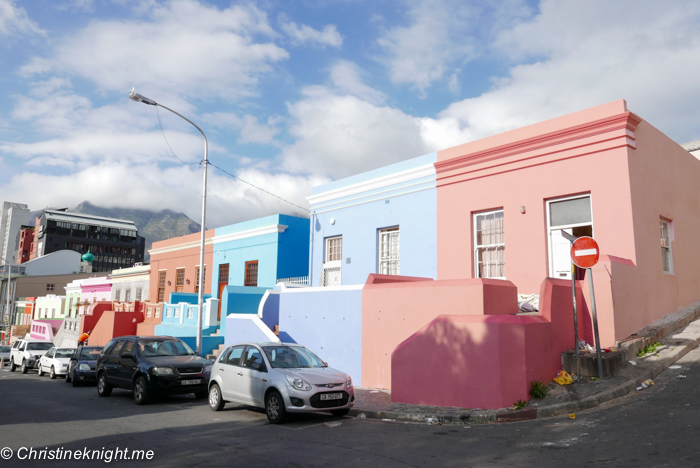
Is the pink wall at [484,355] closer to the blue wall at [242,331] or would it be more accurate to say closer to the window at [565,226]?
the window at [565,226]

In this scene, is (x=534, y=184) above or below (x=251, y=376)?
above

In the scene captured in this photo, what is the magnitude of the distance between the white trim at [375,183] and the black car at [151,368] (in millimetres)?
8311

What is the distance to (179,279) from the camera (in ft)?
99.0

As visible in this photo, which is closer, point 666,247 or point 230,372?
point 230,372

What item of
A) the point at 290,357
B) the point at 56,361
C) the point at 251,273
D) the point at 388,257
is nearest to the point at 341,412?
the point at 290,357

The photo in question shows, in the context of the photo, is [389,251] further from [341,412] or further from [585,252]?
[585,252]

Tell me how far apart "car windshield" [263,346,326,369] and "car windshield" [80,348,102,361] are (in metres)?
11.2

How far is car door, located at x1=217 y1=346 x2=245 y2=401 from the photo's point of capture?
10414mm

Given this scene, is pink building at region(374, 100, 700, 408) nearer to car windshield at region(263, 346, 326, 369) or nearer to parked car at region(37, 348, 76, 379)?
car windshield at region(263, 346, 326, 369)

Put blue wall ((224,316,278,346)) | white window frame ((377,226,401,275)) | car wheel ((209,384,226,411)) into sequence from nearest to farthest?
car wheel ((209,384,226,411)), blue wall ((224,316,278,346)), white window frame ((377,226,401,275))

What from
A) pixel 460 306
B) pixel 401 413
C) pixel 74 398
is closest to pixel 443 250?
pixel 460 306

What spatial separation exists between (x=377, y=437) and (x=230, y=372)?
12.8 feet

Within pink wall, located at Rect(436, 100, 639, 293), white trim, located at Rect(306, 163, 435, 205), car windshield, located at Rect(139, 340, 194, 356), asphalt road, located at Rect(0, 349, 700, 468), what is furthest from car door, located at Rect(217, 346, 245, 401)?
white trim, located at Rect(306, 163, 435, 205)

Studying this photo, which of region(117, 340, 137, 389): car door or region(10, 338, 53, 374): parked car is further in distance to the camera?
region(10, 338, 53, 374): parked car
